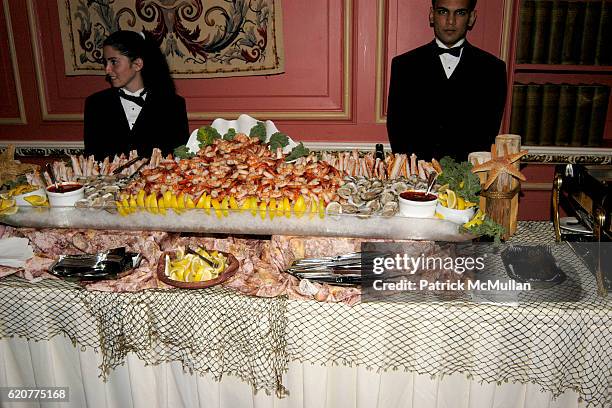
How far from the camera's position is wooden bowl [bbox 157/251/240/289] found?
175 cm

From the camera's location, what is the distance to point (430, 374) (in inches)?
68.5

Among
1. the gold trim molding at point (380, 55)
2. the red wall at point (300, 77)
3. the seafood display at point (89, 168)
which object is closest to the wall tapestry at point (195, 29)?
the red wall at point (300, 77)

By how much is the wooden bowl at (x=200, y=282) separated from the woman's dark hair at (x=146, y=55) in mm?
1888

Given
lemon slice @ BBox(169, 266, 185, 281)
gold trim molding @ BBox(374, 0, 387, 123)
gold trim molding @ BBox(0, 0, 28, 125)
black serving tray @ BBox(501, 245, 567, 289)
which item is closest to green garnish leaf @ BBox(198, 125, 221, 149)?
lemon slice @ BBox(169, 266, 185, 281)

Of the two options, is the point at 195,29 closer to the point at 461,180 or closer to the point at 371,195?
the point at 371,195

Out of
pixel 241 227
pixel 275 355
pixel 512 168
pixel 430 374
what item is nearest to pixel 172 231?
pixel 241 227

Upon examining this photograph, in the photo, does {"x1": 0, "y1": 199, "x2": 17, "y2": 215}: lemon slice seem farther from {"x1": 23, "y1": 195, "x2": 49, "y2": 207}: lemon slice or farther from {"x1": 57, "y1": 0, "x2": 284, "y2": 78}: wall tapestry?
{"x1": 57, "y1": 0, "x2": 284, "y2": 78}: wall tapestry

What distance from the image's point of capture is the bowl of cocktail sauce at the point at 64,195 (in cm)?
202

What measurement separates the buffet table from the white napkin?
0.08m

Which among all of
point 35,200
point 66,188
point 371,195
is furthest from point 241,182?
point 35,200

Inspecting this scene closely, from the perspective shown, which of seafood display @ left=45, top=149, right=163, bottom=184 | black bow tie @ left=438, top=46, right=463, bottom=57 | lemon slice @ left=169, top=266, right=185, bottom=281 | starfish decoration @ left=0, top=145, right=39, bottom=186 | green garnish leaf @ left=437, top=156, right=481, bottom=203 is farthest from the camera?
black bow tie @ left=438, top=46, right=463, bottom=57

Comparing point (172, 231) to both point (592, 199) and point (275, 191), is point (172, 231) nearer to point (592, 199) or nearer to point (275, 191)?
point (275, 191)

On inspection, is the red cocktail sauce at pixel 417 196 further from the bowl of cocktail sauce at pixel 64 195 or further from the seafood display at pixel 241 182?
the bowl of cocktail sauce at pixel 64 195

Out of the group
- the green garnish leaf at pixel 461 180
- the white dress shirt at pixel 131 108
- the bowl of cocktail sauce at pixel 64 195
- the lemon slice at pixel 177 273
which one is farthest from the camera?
the white dress shirt at pixel 131 108
